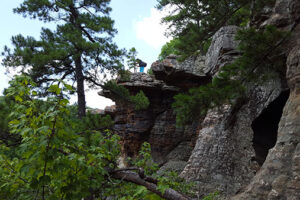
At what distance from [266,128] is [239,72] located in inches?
130

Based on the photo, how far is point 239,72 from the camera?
531 cm

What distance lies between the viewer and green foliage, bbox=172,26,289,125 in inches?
178

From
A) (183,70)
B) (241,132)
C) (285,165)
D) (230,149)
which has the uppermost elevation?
(183,70)

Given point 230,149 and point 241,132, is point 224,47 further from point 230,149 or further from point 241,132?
point 230,149

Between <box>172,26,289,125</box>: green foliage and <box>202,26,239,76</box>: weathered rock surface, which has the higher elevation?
<box>202,26,239,76</box>: weathered rock surface

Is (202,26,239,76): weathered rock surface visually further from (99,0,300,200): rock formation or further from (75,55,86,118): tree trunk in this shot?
(75,55,86,118): tree trunk

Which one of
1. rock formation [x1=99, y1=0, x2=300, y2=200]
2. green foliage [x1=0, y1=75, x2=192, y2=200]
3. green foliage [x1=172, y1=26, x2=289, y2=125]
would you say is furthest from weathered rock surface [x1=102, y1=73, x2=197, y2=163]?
green foliage [x1=0, y1=75, x2=192, y2=200]

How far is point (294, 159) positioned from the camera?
11.2 feet

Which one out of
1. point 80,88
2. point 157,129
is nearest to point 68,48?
point 80,88

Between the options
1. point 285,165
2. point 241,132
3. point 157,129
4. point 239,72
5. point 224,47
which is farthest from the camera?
point 157,129

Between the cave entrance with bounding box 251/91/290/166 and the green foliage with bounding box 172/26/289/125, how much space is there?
2.23 meters

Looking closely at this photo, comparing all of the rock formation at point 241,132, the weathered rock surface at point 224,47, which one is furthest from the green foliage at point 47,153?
the weathered rock surface at point 224,47

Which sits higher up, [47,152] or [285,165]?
[47,152]

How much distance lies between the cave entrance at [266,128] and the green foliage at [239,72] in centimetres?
223
